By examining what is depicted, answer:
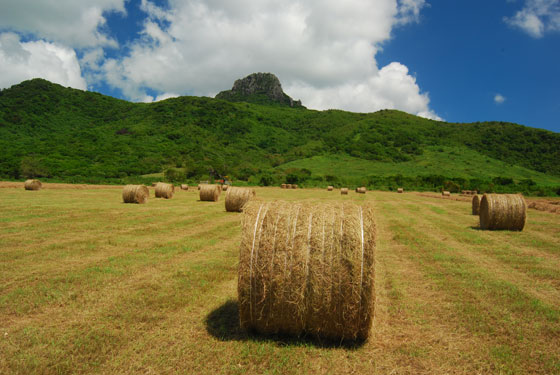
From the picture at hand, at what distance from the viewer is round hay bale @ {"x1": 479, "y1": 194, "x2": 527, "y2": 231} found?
1444 cm

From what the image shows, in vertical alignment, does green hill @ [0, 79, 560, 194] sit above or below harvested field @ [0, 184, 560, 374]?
above

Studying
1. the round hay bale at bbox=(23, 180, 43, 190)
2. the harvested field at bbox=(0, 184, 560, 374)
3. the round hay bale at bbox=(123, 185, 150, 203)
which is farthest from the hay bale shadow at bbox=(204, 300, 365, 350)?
the round hay bale at bbox=(23, 180, 43, 190)

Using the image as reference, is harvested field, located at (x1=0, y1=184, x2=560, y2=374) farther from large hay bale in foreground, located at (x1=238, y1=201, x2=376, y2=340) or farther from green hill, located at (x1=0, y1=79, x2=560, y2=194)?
green hill, located at (x1=0, y1=79, x2=560, y2=194)

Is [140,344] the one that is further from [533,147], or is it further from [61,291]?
[533,147]

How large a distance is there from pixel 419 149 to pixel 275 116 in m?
71.9

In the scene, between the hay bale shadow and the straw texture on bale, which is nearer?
the hay bale shadow

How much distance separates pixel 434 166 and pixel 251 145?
2614 inches

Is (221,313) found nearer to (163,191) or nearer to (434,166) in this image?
(163,191)

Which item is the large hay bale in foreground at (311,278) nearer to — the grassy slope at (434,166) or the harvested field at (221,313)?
the harvested field at (221,313)

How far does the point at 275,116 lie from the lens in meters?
153

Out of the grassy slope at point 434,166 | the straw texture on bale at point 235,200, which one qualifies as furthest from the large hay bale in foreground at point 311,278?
the grassy slope at point 434,166

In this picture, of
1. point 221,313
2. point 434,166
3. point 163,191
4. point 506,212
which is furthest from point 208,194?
point 434,166

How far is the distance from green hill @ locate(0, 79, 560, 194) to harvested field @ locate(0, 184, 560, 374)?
2066 inches

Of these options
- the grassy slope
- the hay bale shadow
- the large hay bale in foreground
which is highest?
the grassy slope
